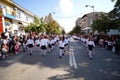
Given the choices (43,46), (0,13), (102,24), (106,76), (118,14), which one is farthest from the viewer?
(102,24)

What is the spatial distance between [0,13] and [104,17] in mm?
19918

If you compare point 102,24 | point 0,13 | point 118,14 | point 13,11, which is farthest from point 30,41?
point 102,24

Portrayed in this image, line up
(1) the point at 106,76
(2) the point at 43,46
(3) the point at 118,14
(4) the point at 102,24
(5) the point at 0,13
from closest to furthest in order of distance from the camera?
(1) the point at 106,76
(2) the point at 43,46
(5) the point at 0,13
(3) the point at 118,14
(4) the point at 102,24

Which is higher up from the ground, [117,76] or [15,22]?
[15,22]

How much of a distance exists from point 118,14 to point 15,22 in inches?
740

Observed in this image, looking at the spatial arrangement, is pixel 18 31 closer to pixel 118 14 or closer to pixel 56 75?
pixel 118 14

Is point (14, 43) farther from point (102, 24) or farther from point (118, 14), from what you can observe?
point (102, 24)

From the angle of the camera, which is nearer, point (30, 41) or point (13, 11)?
point (30, 41)

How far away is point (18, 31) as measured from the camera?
42.0 metres

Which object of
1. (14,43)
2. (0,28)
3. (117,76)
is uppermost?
(0,28)

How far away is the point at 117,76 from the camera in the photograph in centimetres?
1012

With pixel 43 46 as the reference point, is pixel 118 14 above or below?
above

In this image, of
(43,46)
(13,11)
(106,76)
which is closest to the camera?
(106,76)

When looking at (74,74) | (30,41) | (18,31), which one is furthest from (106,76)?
(18,31)
